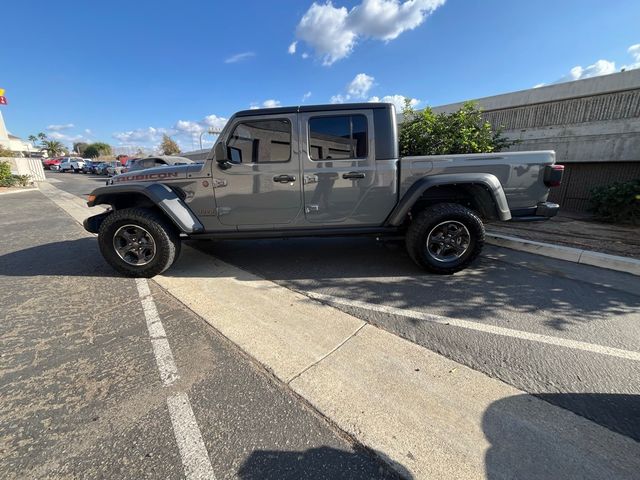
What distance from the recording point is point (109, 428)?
1.67 m

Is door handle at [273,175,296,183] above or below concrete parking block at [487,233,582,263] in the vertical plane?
above

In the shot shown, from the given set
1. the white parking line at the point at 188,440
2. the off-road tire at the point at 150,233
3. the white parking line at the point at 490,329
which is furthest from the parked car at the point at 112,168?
the white parking line at the point at 188,440

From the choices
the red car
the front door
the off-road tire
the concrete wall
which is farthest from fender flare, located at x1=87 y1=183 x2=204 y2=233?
the red car

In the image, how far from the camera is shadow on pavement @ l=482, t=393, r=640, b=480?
1.39 meters

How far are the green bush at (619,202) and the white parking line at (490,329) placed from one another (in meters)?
5.06

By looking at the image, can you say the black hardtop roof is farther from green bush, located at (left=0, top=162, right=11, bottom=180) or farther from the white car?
the white car

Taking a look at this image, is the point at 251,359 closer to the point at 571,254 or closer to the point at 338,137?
the point at 338,137

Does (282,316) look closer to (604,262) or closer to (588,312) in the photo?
(588,312)

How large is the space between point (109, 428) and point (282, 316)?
149cm

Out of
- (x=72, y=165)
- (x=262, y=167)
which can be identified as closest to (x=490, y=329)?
(x=262, y=167)

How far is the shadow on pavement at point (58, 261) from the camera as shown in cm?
396

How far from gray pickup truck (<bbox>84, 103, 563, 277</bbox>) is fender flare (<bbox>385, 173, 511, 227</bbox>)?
0.04 ft

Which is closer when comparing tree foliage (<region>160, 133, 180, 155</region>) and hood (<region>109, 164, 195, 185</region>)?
hood (<region>109, 164, 195, 185</region>)

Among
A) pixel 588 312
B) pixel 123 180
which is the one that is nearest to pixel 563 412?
pixel 588 312
